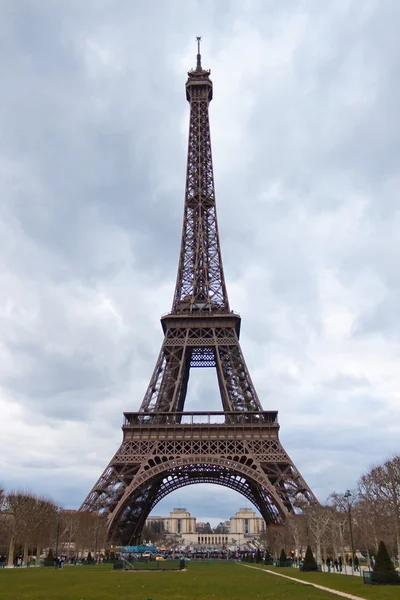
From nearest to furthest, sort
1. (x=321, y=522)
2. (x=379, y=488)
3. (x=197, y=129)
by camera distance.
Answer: (x=379, y=488)
(x=321, y=522)
(x=197, y=129)

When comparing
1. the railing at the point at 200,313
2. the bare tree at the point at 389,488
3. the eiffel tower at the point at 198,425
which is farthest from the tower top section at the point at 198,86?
the bare tree at the point at 389,488

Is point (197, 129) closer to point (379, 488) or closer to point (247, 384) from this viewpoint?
point (247, 384)

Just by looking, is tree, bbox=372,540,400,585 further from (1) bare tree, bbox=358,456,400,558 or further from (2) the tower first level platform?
(2) the tower first level platform

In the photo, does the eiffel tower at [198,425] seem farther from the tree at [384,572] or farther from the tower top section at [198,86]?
the tree at [384,572]

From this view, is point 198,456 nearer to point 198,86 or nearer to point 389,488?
point 389,488

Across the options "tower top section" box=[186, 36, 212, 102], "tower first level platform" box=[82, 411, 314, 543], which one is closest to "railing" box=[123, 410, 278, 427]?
"tower first level platform" box=[82, 411, 314, 543]

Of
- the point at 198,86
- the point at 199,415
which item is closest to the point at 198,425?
the point at 199,415

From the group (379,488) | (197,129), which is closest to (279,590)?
(379,488)
